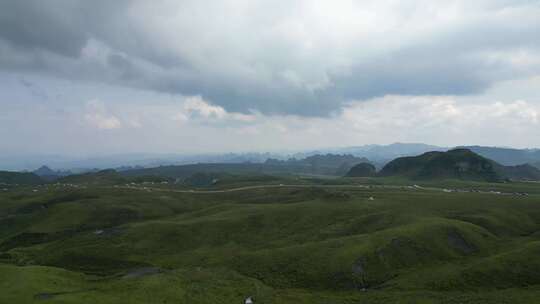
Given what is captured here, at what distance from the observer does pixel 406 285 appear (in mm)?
75688

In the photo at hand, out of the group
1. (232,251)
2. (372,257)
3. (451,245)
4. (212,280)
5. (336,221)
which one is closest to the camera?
(212,280)

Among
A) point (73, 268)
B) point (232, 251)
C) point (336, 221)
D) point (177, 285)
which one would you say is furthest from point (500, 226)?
point (73, 268)

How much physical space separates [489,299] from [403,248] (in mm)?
27809

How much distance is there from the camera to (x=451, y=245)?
97.0 meters

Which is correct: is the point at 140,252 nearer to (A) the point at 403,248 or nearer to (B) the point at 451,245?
(A) the point at 403,248

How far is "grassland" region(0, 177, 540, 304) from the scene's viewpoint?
69188 mm

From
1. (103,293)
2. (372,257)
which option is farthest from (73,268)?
(372,257)

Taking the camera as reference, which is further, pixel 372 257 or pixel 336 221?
pixel 336 221

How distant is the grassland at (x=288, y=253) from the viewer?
227 feet

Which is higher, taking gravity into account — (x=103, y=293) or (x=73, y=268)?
(x=103, y=293)

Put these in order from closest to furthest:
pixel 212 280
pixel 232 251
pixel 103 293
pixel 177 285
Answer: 1. pixel 103 293
2. pixel 177 285
3. pixel 212 280
4. pixel 232 251

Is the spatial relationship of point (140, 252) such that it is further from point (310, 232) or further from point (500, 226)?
point (500, 226)

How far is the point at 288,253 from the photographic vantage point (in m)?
95.4

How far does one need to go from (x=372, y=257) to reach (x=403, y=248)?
10.6m
